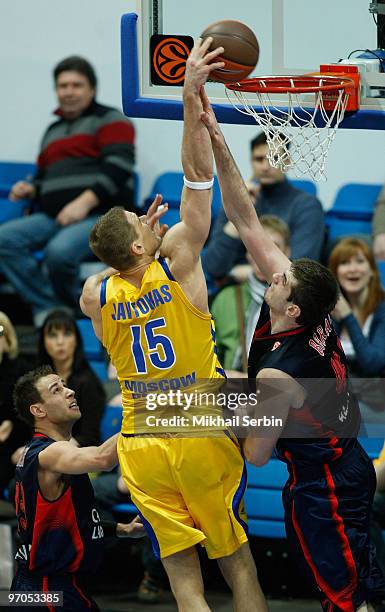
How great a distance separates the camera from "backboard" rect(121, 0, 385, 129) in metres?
Answer: 5.32

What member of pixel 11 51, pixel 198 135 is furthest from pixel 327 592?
pixel 11 51

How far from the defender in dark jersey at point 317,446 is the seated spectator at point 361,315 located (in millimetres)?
1669

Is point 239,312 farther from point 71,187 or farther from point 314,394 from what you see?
point 314,394

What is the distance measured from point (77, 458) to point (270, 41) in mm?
2060

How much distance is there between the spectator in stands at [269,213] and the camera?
23.4 feet

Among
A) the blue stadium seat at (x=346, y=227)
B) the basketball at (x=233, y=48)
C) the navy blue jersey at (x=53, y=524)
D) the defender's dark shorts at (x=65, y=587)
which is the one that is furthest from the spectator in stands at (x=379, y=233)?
the defender's dark shorts at (x=65, y=587)

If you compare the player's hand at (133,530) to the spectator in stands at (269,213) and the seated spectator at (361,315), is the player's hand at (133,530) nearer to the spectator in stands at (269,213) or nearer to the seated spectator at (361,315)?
the seated spectator at (361,315)


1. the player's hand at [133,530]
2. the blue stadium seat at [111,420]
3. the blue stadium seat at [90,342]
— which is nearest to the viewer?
the player's hand at [133,530]

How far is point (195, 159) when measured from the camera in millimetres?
4742

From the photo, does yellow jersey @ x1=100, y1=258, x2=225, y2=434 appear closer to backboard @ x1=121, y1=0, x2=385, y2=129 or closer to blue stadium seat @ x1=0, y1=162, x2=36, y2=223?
backboard @ x1=121, y1=0, x2=385, y2=129

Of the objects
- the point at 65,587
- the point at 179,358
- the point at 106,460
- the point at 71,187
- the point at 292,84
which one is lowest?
the point at 65,587

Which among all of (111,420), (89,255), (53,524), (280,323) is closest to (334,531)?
(280,323)

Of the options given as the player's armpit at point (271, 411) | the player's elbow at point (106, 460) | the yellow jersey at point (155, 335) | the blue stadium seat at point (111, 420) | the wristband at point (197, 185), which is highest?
the wristband at point (197, 185)

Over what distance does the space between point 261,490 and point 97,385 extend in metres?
1.15
